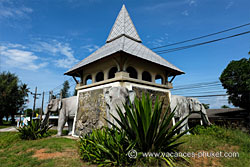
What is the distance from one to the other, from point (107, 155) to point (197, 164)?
2.87 metres

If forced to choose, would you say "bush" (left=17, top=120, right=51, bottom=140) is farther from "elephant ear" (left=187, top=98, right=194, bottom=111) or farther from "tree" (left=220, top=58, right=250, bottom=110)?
"tree" (left=220, top=58, right=250, bottom=110)

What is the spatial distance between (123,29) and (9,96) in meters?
26.7

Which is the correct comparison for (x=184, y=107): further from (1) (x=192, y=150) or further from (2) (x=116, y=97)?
(2) (x=116, y=97)

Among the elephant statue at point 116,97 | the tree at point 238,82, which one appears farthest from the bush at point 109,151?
the tree at point 238,82

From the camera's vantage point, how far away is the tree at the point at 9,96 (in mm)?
27617

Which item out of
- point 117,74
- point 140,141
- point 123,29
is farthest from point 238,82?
point 140,141

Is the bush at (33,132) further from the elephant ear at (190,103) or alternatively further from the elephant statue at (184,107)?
the elephant ear at (190,103)

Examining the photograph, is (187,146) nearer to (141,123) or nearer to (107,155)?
(141,123)

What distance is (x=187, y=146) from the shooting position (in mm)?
6328

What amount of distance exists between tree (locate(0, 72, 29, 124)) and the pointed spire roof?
25.0 m

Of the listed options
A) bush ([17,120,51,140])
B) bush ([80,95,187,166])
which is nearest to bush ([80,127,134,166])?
bush ([80,95,187,166])

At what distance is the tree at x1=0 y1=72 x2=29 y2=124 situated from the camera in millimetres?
27617

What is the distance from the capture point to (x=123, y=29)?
43.0 feet

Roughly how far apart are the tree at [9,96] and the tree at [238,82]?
34.4 meters
